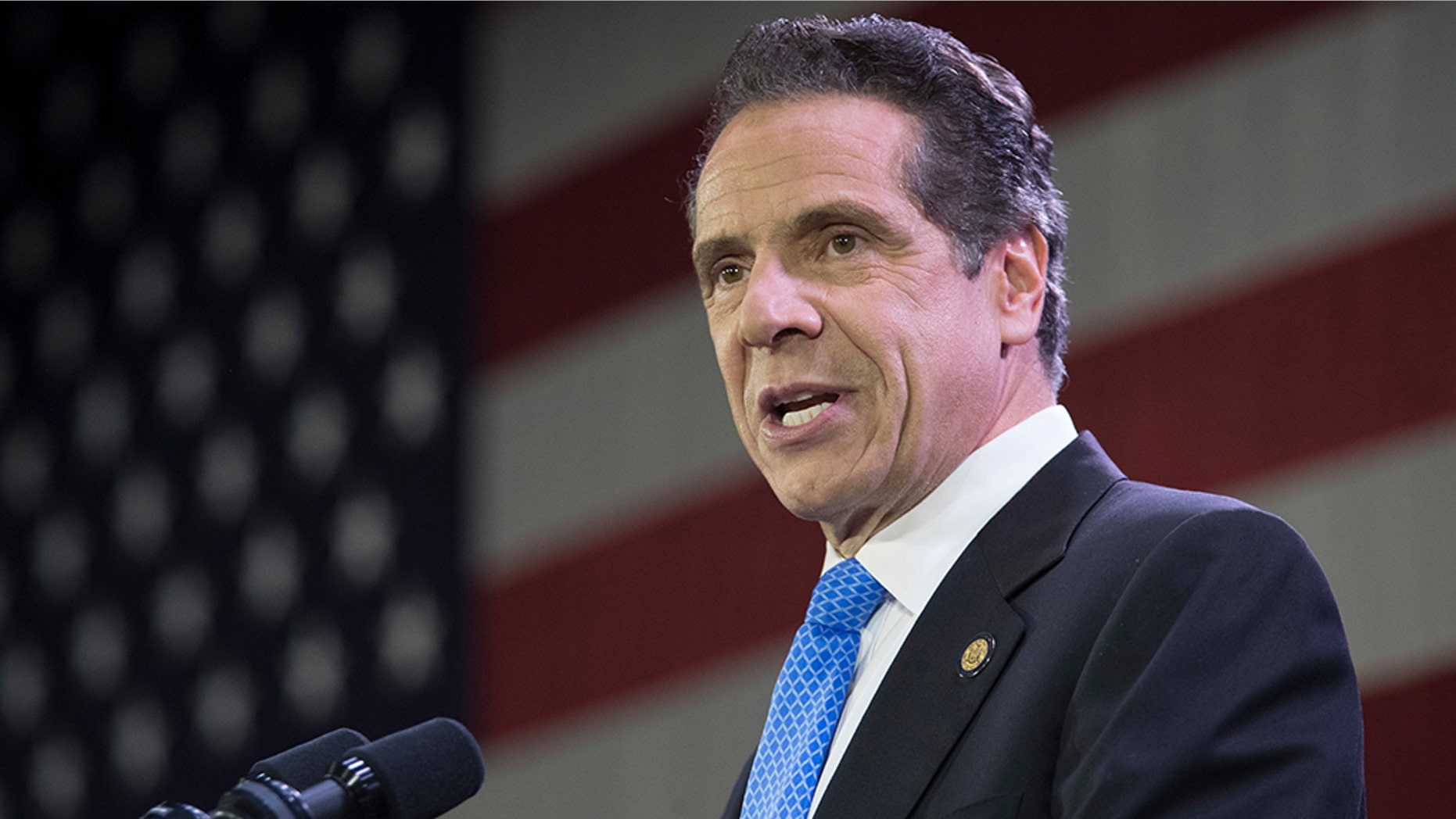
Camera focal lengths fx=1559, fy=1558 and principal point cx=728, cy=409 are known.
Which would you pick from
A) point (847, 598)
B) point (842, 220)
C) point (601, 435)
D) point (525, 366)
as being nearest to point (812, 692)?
point (847, 598)

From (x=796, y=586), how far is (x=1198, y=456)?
1129 mm

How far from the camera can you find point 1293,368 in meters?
3.18

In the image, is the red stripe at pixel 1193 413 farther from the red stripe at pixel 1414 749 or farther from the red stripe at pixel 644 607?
the red stripe at pixel 1414 749

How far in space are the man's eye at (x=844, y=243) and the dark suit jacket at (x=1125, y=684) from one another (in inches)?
13.7

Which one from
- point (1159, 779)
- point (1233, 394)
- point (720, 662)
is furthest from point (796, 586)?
point (1159, 779)

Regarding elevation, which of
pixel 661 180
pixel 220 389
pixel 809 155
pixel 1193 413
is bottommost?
pixel 1193 413

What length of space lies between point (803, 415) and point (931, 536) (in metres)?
0.18

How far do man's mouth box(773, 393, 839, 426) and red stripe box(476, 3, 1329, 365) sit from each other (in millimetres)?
2159

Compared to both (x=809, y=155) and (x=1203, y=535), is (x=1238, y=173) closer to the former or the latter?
(x=809, y=155)

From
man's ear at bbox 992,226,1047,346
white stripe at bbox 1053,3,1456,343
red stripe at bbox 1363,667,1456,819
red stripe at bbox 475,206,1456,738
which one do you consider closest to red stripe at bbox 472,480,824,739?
red stripe at bbox 475,206,1456,738

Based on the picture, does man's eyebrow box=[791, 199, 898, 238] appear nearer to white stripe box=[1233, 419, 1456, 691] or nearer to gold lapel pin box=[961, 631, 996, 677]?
gold lapel pin box=[961, 631, 996, 677]

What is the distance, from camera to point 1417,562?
301 centimetres

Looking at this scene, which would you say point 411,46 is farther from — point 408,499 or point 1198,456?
point 1198,456

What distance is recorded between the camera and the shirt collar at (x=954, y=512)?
1.54m
